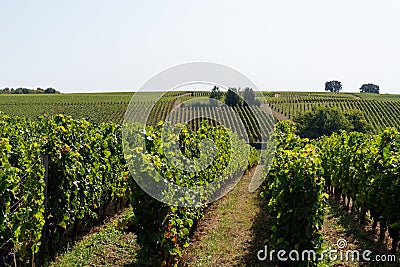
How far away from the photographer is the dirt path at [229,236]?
25.9 ft

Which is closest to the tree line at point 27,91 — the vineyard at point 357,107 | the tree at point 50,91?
the tree at point 50,91

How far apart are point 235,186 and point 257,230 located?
32.6ft

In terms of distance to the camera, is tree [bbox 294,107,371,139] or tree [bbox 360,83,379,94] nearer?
tree [bbox 294,107,371,139]

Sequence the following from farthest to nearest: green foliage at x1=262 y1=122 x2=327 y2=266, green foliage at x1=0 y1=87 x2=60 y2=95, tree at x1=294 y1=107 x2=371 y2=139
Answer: green foliage at x1=0 y1=87 x2=60 y2=95, tree at x1=294 y1=107 x2=371 y2=139, green foliage at x1=262 y1=122 x2=327 y2=266

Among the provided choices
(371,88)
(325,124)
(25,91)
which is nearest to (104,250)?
Answer: (325,124)

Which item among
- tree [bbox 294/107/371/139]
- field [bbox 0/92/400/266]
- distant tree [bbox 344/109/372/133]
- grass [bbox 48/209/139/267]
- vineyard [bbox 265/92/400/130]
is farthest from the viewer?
vineyard [bbox 265/92/400/130]

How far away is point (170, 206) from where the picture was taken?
6570mm

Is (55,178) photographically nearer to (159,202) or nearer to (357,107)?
(159,202)

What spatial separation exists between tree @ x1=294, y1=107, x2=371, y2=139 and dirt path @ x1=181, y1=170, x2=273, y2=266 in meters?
47.3

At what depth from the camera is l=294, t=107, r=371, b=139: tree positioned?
59.6 meters

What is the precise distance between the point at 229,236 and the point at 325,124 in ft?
173

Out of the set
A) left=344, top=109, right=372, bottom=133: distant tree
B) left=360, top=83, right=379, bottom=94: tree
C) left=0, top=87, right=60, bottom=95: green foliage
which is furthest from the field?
left=360, top=83, right=379, bottom=94: tree

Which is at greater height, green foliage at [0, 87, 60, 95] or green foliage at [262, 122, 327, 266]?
green foliage at [0, 87, 60, 95]

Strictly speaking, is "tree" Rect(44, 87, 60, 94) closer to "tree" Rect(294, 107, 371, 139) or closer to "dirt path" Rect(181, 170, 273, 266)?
"tree" Rect(294, 107, 371, 139)
